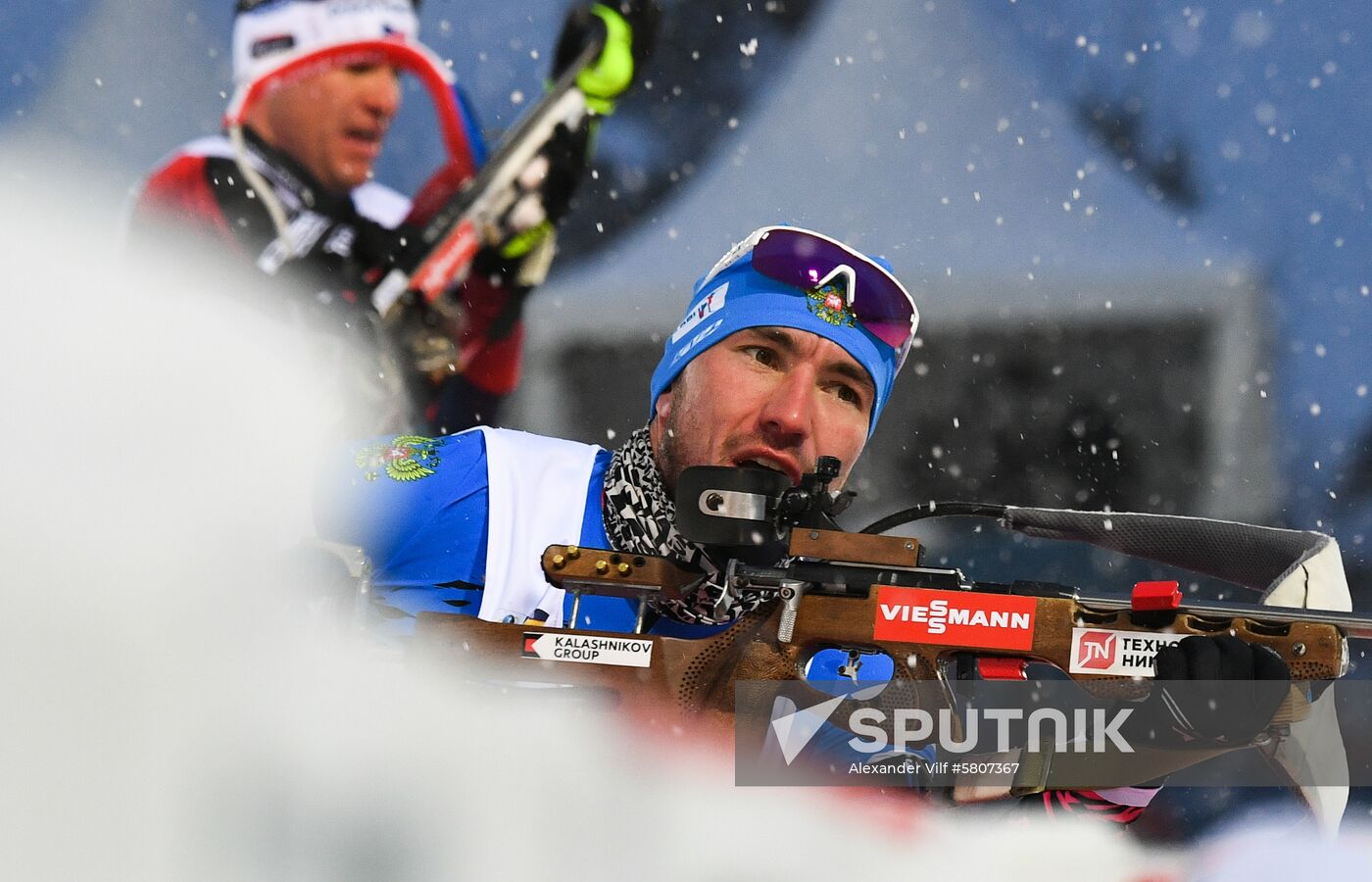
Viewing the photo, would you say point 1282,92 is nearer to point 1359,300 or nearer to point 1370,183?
point 1370,183

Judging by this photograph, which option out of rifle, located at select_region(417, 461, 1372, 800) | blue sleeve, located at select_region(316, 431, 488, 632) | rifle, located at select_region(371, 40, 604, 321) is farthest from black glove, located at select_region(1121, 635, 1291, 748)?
rifle, located at select_region(371, 40, 604, 321)

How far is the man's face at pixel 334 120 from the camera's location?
3324 mm

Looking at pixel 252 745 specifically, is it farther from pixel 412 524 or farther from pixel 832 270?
pixel 832 270

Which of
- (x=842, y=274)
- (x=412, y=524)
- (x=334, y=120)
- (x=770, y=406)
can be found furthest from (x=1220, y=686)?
(x=334, y=120)

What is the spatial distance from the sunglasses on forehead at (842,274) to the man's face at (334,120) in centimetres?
134

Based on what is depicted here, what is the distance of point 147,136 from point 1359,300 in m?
3.53

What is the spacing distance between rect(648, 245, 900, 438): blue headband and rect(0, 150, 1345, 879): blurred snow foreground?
33.8 inches

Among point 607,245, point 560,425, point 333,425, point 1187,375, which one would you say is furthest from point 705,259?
point 1187,375

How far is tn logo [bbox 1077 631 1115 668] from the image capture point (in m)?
1.95

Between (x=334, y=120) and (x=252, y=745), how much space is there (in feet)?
5.77

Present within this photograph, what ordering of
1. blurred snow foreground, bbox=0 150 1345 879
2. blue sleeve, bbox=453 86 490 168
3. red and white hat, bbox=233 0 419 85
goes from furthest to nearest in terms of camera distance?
blue sleeve, bbox=453 86 490 168, red and white hat, bbox=233 0 419 85, blurred snow foreground, bbox=0 150 1345 879

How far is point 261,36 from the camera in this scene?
3.33 meters

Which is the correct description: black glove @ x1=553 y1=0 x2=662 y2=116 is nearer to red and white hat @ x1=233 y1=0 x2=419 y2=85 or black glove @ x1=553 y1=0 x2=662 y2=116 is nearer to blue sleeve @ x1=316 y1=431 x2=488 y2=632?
red and white hat @ x1=233 y1=0 x2=419 y2=85

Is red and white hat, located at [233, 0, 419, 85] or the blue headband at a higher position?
red and white hat, located at [233, 0, 419, 85]
